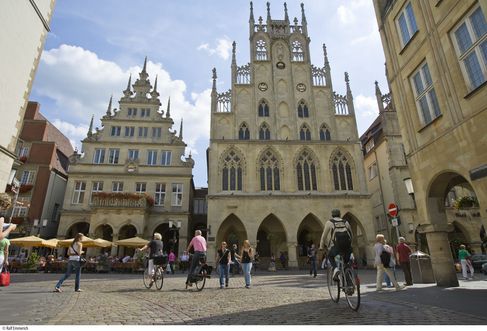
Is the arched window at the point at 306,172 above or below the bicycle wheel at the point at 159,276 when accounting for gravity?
above

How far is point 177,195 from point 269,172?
9601mm

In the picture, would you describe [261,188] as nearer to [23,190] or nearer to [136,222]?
[136,222]

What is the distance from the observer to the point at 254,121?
28469mm

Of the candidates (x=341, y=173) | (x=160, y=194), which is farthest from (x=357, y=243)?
(x=160, y=194)

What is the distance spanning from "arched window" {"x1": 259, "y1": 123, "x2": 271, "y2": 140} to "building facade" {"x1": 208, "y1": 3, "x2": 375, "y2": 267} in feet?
0.33

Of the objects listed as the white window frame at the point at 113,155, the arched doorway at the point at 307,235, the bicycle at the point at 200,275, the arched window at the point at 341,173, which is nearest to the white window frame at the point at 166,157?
the white window frame at the point at 113,155

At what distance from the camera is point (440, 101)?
9180mm

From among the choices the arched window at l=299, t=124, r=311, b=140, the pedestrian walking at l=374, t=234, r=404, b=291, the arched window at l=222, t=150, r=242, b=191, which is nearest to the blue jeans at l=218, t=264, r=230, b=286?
the pedestrian walking at l=374, t=234, r=404, b=291

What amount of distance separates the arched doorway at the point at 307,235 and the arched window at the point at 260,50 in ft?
57.3

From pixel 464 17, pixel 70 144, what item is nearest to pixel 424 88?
pixel 464 17

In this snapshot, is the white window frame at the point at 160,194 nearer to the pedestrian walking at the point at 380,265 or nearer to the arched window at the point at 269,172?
the arched window at the point at 269,172

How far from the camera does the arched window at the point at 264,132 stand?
28.4 metres

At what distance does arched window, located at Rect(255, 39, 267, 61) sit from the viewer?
1227 inches

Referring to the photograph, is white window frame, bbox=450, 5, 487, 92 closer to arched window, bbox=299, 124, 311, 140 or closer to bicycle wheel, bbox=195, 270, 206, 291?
bicycle wheel, bbox=195, 270, 206, 291
